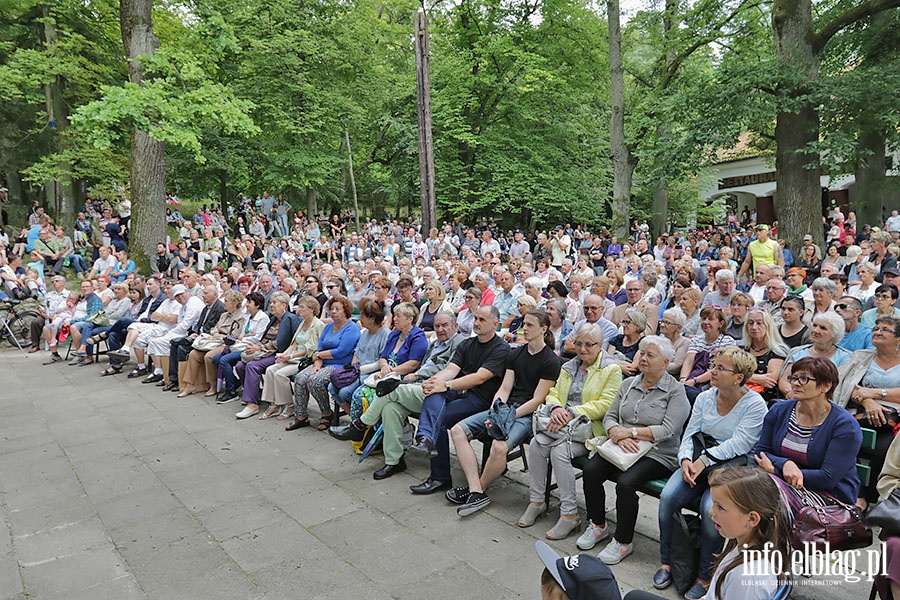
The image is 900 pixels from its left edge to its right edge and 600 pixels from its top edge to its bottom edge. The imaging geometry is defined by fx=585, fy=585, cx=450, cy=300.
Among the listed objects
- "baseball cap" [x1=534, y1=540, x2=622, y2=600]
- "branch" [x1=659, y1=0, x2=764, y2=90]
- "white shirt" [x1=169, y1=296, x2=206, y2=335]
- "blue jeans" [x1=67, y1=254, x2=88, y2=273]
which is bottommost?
"baseball cap" [x1=534, y1=540, x2=622, y2=600]

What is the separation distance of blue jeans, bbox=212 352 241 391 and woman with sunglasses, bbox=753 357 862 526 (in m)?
6.02

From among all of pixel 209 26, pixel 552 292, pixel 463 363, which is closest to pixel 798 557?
pixel 463 363

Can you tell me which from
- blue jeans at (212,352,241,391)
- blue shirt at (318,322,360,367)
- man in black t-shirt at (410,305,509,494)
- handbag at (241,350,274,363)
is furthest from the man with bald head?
man in black t-shirt at (410,305,509,494)

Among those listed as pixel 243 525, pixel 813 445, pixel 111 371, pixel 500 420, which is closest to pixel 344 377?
pixel 243 525

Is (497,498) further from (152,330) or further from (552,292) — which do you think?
(152,330)

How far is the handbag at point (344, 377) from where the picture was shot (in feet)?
19.1

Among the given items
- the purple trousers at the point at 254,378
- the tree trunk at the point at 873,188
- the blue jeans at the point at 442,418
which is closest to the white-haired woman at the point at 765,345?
the blue jeans at the point at 442,418

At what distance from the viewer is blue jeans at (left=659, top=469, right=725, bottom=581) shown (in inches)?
120

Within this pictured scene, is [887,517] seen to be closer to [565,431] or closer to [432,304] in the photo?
[565,431]

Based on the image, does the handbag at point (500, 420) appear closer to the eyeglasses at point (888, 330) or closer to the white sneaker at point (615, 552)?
the white sneaker at point (615, 552)

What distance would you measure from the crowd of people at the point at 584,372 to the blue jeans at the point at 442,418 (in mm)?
12

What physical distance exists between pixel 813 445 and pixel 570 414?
1371 mm

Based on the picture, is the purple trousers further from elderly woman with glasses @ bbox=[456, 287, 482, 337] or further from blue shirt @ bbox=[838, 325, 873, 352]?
blue shirt @ bbox=[838, 325, 873, 352]

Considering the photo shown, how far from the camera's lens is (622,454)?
11.5ft
